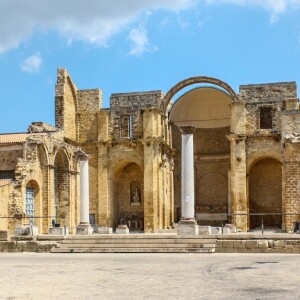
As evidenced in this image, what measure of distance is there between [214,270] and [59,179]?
22380 mm

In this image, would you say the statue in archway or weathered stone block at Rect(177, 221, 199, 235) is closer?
weathered stone block at Rect(177, 221, 199, 235)

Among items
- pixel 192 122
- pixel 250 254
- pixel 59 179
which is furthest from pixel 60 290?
pixel 192 122

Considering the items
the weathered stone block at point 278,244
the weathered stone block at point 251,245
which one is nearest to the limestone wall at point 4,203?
the weathered stone block at point 251,245

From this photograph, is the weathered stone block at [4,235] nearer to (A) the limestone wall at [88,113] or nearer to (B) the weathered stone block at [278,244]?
(B) the weathered stone block at [278,244]

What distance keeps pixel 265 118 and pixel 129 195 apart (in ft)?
33.2

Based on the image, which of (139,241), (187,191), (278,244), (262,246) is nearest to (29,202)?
(187,191)

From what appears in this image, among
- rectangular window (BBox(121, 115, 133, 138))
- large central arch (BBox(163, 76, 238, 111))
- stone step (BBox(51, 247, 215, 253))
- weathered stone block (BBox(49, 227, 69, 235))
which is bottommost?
stone step (BBox(51, 247, 215, 253))

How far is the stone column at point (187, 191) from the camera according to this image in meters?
25.2

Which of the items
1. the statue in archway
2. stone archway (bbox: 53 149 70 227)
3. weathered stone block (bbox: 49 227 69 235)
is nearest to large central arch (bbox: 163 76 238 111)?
the statue in archway

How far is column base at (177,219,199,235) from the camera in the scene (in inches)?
986

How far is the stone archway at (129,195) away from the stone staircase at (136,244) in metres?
16.2

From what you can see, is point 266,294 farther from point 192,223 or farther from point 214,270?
point 192,223

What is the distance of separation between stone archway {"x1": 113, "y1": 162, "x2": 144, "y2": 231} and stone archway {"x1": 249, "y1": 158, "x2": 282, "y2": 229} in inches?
281

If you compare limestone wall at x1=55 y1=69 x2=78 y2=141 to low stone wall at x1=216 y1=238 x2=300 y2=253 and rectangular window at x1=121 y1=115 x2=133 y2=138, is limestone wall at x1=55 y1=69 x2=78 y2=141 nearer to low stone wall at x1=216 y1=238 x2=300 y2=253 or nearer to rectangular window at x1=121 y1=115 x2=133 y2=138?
rectangular window at x1=121 y1=115 x2=133 y2=138
